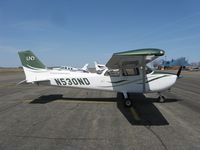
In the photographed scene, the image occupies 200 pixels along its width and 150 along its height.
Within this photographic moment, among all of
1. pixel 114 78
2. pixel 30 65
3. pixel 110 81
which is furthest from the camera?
pixel 30 65

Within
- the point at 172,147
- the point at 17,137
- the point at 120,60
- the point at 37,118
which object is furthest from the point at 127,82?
the point at 17,137

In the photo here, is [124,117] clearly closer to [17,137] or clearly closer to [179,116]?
[179,116]

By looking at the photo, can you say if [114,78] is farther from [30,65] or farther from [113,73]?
[30,65]

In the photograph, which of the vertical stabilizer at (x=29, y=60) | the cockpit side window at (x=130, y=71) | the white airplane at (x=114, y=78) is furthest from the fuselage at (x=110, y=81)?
the vertical stabilizer at (x=29, y=60)

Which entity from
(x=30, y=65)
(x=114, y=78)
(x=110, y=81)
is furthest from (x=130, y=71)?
(x=30, y=65)

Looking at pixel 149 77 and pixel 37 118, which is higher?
pixel 149 77

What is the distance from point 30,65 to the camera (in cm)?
987

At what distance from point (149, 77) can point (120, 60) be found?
2.00 meters

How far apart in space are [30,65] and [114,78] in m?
4.44

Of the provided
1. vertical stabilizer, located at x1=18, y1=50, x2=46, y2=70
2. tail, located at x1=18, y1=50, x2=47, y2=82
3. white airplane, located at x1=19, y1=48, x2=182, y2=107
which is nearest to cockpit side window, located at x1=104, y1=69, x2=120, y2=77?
white airplane, located at x1=19, y1=48, x2=182, y2=107

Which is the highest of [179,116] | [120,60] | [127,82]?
[120,60]

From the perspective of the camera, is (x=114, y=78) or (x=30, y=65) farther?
(x=30, y=65)

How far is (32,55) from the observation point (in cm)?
991

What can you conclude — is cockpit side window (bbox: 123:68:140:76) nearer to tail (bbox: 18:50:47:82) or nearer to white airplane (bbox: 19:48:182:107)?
white airplane (bbox: 19:48:182:107)
